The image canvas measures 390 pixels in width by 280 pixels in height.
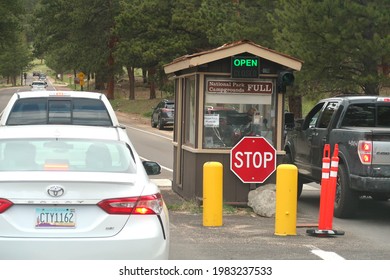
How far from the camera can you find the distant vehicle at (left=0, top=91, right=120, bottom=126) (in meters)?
12.2

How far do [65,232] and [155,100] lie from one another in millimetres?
50290

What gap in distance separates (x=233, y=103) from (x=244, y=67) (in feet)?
2.24

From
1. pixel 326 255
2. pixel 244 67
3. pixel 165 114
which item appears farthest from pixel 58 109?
pixel 165 114

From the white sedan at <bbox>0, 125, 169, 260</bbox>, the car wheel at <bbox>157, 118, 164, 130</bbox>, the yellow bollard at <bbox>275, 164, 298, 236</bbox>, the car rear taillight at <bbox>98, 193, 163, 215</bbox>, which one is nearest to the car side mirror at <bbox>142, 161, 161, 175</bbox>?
the white sedan at <bbox>0, 125, 169, 260</bbox>

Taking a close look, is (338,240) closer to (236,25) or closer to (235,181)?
(235,181)

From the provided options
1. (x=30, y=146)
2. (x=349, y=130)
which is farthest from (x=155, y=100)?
(x=30, y=146)

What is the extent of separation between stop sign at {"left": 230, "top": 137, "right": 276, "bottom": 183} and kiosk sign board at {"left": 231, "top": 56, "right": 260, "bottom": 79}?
118 centimetres

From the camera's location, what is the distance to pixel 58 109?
41.2 feet

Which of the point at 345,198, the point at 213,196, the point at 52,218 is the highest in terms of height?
the point at 52,218

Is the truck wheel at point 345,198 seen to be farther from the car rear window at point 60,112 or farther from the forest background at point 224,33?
the forest background at point 224,33

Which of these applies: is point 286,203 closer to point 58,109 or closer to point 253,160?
point 253,160

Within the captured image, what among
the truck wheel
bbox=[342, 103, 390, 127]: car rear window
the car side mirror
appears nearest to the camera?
the car side mirror

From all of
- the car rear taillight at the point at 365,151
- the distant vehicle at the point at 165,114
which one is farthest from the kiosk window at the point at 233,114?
the distant vehicle at the point at 165,114

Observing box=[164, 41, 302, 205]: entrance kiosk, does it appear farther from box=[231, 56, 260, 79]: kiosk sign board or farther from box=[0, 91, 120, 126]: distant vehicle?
box=[0, 91, 120, 126]: distant vehicle
